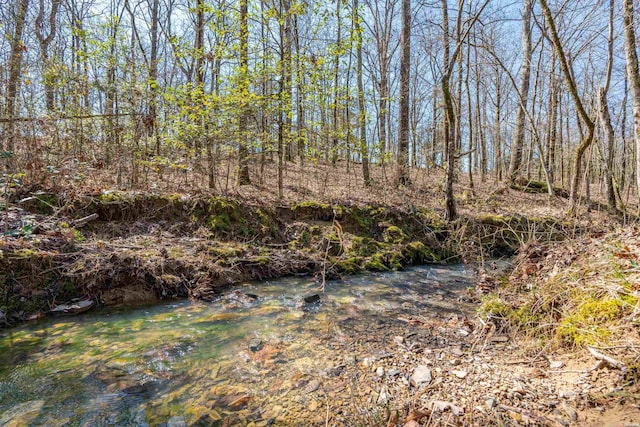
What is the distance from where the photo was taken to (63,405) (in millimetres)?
2498

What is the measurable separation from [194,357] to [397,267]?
500 centimetres

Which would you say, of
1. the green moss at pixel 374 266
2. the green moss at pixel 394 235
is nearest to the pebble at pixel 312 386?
the green moss at pixel 374 266

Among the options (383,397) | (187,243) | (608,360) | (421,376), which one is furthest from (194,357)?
(608,360)

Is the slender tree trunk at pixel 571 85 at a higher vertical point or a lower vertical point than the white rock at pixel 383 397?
higher

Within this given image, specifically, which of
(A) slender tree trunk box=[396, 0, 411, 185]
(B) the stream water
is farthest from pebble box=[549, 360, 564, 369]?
(A) slender tree trunk box=[396, 0, 411, 185]

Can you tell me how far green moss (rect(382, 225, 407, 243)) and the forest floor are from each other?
0.03 metres

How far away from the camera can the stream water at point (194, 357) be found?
244 cm

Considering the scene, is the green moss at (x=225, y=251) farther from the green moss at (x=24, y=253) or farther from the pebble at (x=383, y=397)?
the pebble at (x=383, y=397)

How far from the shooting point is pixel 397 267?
23.8 feet

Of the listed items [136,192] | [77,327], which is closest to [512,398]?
[77,327]

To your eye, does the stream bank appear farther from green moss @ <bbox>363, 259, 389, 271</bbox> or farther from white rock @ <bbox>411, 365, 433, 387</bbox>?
white rock @ <bbox>411, 365, 433, 387</bbox>

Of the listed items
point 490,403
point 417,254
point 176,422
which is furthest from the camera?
point 417,254

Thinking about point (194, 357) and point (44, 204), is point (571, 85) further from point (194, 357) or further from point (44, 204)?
point (44, 204)

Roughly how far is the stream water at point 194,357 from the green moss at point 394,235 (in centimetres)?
297
